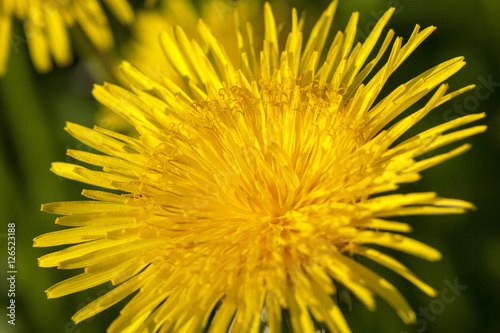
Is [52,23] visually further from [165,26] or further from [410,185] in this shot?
[410,185]

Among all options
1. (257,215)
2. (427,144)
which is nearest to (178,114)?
(257,215)

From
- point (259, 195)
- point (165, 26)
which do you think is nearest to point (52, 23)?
point (165, 26)

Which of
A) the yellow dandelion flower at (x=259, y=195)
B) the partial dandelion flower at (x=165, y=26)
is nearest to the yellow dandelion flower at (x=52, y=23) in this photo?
the partial dandelion flower at (x=165, y=26)

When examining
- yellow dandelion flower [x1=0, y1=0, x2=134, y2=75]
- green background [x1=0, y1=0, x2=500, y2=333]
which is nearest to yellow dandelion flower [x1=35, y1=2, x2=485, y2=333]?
green background [x1=0, y1=0, x2=500, y2=333]

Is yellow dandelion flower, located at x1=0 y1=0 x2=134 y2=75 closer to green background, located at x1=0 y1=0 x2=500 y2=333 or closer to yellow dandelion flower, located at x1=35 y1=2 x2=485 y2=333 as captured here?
green background, located at x1=0 y1=0 x2=500 y2=333

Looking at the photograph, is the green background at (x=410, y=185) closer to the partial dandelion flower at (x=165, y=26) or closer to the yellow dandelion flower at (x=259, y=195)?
the partial dandelion flower at (x=165, y=26)

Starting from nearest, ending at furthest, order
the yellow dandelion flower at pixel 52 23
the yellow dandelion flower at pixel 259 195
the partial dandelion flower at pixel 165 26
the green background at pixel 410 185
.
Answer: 1. the yellow dandelion flower at pixel 259 195
2. the green background at pixel 410 185
3. the yellow dandelion flower at pixel 52 23
4. the partial dandelion flower at pixel 165 26

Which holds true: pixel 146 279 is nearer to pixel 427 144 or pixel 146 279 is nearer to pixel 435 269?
pixel 427 144
